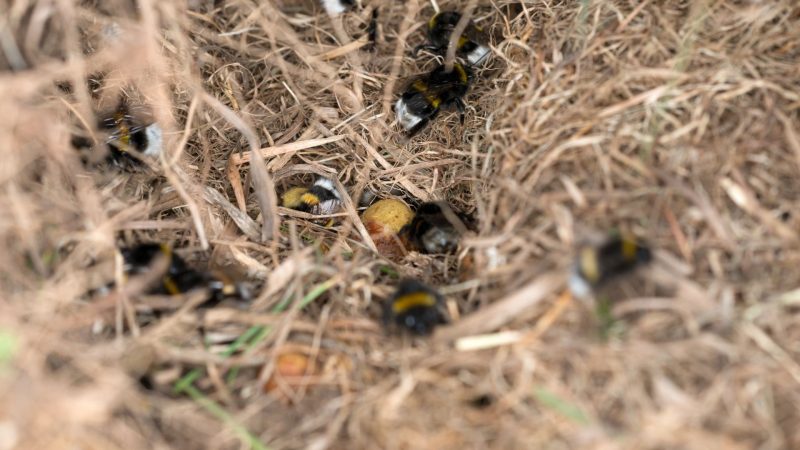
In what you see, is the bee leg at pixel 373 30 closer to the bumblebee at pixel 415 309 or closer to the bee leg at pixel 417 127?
the bee leg at pixel 417 127

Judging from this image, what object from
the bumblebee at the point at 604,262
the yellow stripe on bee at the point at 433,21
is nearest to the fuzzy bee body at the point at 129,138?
the yellow stripe on bee at the point at 433,21

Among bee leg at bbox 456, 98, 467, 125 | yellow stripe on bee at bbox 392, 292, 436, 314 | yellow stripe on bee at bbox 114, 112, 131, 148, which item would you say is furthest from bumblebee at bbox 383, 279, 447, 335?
yellow stripe on bee at bbox 114, 112, 131, 148

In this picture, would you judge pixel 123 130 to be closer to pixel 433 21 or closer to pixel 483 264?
pixel 433 21

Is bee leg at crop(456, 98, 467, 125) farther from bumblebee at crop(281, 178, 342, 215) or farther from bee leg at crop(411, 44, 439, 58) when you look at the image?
bumblebee at crop(281, 178, 342, 215)

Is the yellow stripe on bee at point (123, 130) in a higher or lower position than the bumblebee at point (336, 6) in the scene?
lower

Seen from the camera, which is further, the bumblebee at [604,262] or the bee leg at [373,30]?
the bee leg at [373,30]

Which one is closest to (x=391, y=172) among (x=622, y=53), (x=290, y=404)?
(x=622, y=53)

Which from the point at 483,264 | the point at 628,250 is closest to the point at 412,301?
the point at 483,264
